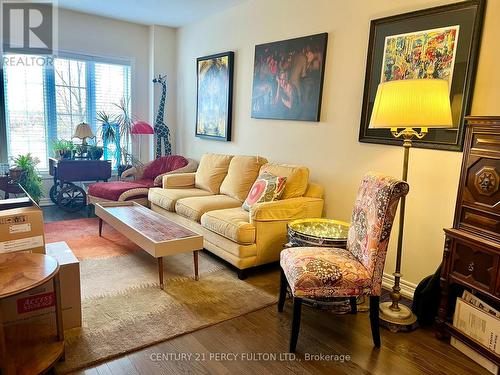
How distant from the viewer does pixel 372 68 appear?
2896mm

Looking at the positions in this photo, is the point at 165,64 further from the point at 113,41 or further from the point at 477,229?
the point at 477,229

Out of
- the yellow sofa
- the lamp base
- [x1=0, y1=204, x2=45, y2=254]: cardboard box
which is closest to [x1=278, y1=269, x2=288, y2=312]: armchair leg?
the yellow sofa

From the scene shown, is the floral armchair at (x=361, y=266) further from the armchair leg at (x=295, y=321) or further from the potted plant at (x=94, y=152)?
the potted plant at (x=94, y=152)

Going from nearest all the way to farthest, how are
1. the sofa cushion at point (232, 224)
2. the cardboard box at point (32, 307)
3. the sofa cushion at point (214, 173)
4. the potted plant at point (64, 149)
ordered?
the cardboard box at point (32, 307) < the sofa cushion at point (232, 224) < the sofa cushion at point (214, 173) < the potted plant at point (64, 149)

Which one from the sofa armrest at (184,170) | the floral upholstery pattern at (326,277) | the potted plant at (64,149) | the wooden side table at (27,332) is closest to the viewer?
the wooden side table at (27,332)

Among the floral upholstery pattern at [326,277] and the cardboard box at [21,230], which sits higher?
the cardboard box at [21,230]

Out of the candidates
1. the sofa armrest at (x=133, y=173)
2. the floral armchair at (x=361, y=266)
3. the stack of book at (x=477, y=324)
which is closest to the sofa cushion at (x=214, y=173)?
the sofa armrest at (x=133, y=173)

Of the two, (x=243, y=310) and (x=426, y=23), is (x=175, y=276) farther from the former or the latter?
(x=426, y=23)

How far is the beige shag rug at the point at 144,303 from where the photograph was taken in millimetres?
2023

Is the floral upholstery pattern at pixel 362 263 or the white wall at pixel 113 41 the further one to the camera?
the white wall at pixel 113 41

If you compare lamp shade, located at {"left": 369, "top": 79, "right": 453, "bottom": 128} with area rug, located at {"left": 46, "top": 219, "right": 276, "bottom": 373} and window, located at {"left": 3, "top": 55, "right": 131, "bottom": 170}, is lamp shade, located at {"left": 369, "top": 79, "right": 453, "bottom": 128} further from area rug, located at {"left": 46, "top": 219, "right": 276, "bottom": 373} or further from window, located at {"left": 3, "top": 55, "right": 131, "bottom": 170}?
window, located at {"left": 3, "top": 55, "right": 131, "bottom": 170}

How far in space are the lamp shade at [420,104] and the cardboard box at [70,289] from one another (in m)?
2.03

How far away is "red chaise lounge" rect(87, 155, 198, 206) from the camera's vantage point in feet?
14.2

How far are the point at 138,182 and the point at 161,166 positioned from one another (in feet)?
1.45
